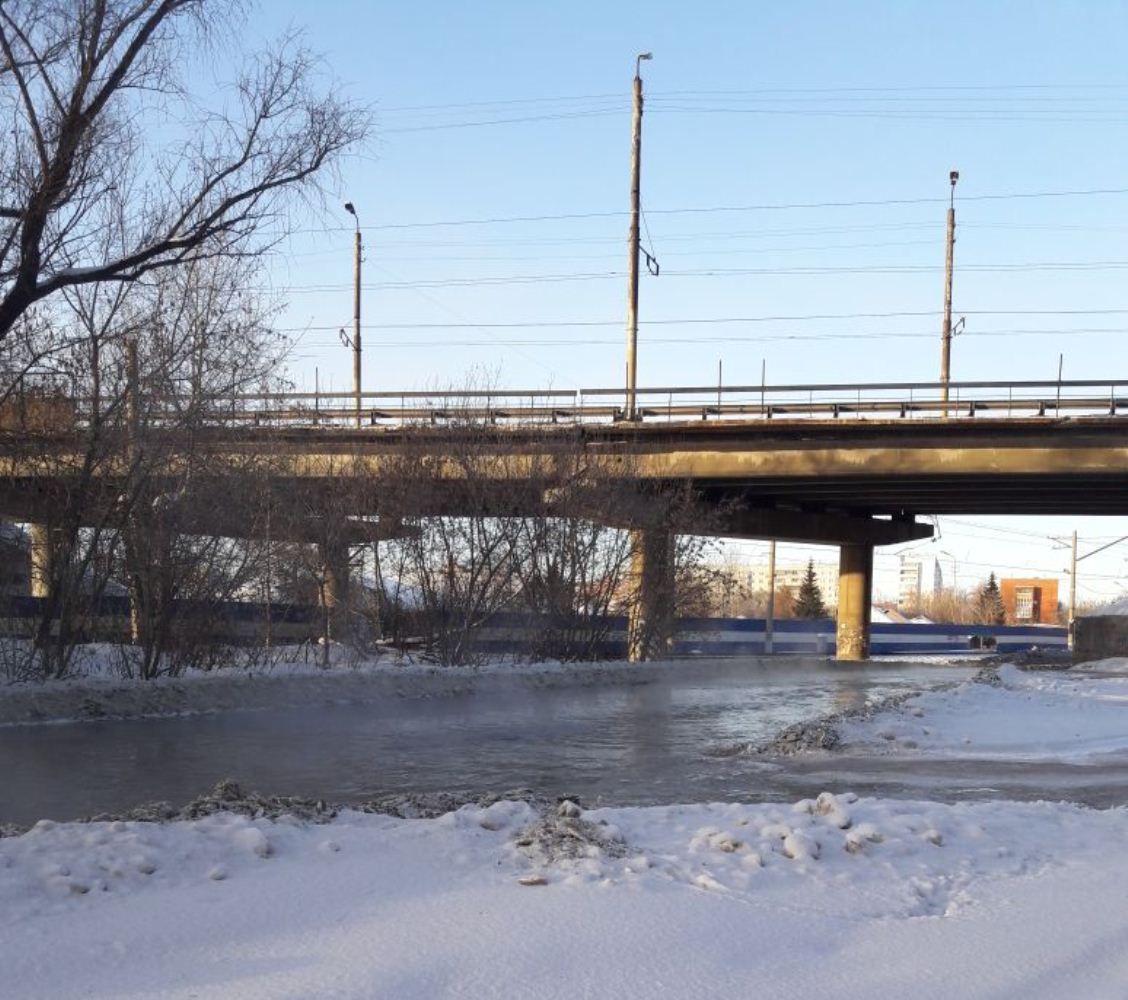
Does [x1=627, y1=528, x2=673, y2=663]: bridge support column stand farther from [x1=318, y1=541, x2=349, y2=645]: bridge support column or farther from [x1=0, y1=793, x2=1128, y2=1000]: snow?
[x1=0, y1=793, x2=1128, y2=1000]: snow

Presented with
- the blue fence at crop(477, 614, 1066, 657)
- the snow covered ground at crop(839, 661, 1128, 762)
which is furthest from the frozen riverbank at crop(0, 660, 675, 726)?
the snow covered ground at crop(839, 661, 1128, 762)

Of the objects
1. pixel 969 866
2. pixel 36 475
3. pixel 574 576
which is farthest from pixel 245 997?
pixel 574 576

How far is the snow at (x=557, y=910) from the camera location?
540cm

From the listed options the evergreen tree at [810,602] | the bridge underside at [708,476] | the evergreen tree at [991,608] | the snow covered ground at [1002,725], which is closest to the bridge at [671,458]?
the bridge underside at [708,476]

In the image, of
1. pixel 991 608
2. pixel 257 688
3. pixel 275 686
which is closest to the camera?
pixel 257 688

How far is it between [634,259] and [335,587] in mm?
16316

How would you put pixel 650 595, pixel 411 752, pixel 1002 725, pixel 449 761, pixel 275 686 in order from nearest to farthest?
pixel 449 761 < pixel 411 752 < pixel 1002 725 < pixel 275 686 < pixel 650 595

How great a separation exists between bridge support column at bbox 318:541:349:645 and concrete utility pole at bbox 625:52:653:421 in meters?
13.5

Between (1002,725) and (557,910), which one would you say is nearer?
(557,910)

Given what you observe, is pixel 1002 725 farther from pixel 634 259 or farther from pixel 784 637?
pixel 784 637

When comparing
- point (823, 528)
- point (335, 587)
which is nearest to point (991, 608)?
point (823, 528)

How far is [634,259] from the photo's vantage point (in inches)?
1497

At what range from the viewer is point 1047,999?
5520mm

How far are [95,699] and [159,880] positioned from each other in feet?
43.2
